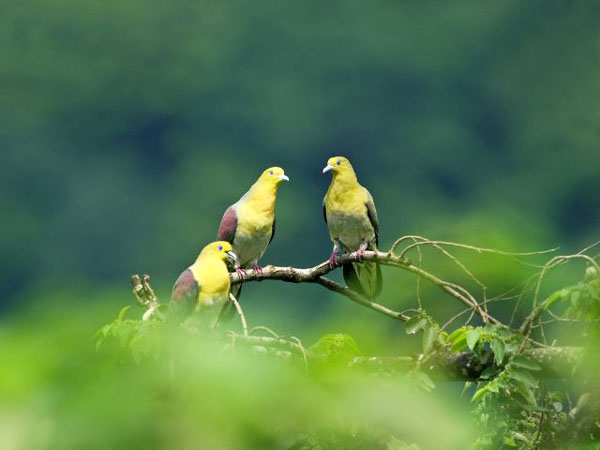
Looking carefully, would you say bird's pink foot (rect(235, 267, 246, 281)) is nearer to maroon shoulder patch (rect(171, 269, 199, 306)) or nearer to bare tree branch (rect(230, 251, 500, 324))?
bare tree branch (rect(230, 251, 500, 324))

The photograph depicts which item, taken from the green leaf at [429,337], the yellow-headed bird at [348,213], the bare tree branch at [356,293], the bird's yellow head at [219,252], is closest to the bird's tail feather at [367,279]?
the yellow-headed bird at [348,213]

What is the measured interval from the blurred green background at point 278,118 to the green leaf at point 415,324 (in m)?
14.0

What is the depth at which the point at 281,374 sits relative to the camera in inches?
30.0

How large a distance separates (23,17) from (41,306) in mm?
29787

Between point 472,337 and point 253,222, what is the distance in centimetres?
172

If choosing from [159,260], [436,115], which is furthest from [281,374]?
[436,115]

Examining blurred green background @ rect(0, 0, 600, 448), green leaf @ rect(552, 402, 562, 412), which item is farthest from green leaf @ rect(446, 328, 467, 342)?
blurred green background @ rect(0, 0, 600, 448)

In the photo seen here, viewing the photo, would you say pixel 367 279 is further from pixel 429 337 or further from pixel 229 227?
pixel 429 337

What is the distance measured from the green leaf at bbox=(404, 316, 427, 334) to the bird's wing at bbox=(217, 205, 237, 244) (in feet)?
4.83

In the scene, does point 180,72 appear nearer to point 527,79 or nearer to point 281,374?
point 527,79

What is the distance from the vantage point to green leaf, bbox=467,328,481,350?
213 centimetres

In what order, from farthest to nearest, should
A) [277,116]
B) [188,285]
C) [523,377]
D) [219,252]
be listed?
[277,116] → [219,252] → [188,285] → [523,377]

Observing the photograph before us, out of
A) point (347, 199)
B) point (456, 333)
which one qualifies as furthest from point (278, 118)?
point (456, 333)

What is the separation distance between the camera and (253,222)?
3.79m
